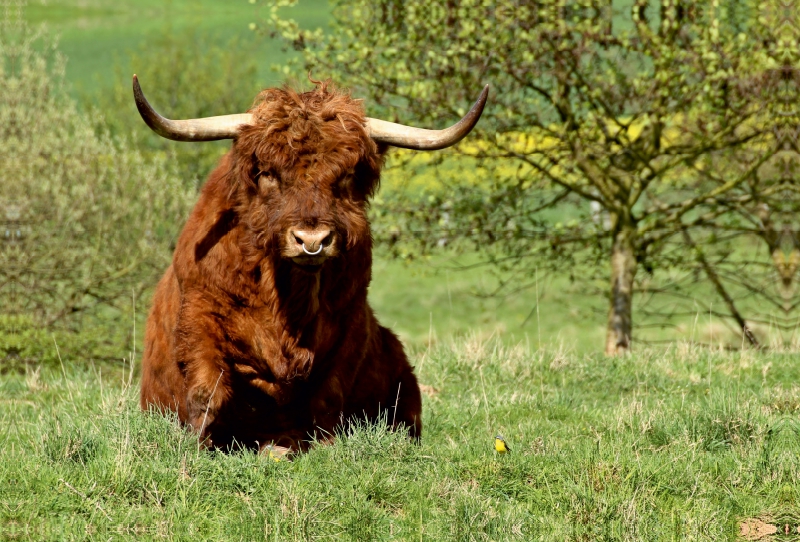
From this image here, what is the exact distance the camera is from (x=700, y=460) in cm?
519

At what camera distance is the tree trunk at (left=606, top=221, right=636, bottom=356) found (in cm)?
1175

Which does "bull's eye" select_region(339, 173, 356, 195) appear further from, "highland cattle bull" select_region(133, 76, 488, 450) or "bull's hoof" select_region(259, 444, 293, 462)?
"bull's hoof" select_region(259, 444, 293, 462)

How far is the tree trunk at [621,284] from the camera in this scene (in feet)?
38.5

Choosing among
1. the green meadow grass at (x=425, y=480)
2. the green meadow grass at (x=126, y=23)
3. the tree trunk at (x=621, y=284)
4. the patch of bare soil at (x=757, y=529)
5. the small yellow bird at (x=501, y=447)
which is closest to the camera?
the green meadow grass at (x=425, y=480)

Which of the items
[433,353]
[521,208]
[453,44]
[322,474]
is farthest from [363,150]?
[521,208]

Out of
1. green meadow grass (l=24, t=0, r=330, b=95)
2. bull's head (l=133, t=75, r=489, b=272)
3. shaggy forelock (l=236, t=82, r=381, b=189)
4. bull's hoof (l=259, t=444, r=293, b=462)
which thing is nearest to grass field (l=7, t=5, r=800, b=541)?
bull's hoof (l=259, t=444, r=293, b=462)

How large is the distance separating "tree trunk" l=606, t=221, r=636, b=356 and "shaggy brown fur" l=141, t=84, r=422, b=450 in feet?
21.1

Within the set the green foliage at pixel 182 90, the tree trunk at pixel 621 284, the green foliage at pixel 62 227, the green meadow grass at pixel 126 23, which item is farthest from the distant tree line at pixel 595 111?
the green meadow grass at pixel 126 23

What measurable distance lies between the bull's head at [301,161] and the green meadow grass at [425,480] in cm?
112

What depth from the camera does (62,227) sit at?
42.4 ft

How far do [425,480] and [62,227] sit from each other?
9342mm

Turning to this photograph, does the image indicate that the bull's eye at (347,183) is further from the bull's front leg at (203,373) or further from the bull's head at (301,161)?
the bull's front leg at (203,373)

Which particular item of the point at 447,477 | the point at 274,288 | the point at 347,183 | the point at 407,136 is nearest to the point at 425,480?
the point at 447,477

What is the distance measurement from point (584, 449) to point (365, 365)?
1.56 meters
